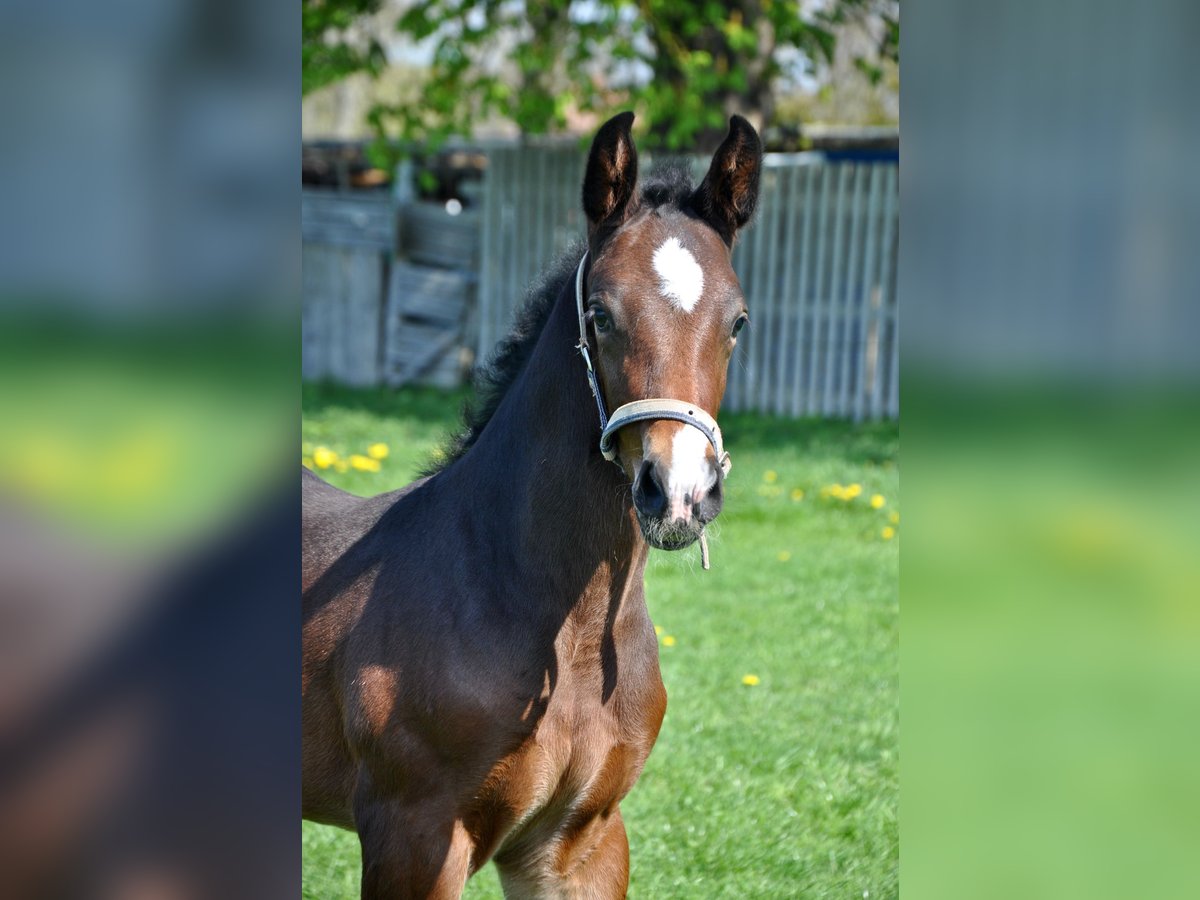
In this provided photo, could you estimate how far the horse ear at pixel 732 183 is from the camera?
268 cm

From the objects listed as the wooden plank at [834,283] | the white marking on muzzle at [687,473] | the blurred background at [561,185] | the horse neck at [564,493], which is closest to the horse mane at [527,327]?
the horse neck at [564,493]

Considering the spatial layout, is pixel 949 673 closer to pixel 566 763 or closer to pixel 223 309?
pixel 223 309

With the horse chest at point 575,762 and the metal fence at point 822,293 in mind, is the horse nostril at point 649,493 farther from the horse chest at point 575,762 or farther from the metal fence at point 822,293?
the metal fence at point 822,293

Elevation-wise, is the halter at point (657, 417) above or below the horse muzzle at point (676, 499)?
above

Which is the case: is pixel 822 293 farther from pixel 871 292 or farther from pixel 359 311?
pixel 359 311

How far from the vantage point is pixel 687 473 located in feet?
7.46

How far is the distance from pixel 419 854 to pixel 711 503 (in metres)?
1.07

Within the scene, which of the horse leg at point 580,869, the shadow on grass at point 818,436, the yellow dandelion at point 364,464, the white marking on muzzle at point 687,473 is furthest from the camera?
the shadow on grass at point 818,436

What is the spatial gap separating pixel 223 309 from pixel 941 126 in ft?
2.46

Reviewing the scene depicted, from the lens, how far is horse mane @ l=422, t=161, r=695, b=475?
2.77 meters

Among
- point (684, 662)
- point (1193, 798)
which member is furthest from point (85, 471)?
point (684, 662)

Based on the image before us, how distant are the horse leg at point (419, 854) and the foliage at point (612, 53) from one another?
9103mm

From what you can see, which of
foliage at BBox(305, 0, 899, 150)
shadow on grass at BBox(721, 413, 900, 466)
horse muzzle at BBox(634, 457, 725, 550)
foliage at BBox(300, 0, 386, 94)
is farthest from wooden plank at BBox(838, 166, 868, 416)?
horse muzzle at BBox(634, 457, 725, 550)

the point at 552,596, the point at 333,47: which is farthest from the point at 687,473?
the point at 333,47
